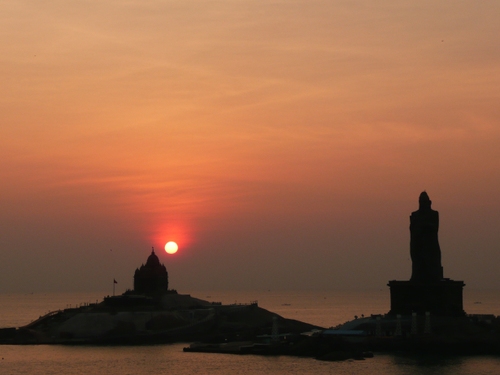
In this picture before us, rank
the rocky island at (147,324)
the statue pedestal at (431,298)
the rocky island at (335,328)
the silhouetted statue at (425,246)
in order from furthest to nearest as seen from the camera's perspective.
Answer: the rocky island at (147,324) < the silhouetted statue at (425,246) < the statue pedestal at (431,298) < the rocky island at (335,328)

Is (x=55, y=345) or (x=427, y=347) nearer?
(x=427, y=347)

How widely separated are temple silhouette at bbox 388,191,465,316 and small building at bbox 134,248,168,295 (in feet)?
170

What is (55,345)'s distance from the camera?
13288 centimetres

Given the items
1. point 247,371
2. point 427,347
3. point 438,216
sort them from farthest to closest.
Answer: point 438,216, point 427,347, point 247,371

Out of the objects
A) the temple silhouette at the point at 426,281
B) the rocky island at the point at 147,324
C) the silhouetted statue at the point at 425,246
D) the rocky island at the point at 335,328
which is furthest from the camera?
the rocky island at the point at 147,324

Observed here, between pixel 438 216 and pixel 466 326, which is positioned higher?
pixel 438 216

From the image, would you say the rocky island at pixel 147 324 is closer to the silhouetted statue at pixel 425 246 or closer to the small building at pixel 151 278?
the small building at pixel 151 278

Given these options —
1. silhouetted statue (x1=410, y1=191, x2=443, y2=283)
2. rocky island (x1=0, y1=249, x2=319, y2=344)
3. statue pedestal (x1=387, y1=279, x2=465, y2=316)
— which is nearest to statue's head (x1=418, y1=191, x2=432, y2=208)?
silhouetted statue (x1=410, y1=191, x2=443, y2=283)

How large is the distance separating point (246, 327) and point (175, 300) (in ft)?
50.4

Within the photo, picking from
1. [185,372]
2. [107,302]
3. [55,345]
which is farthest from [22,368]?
[107,302]

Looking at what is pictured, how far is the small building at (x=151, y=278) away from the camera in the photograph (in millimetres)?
156750

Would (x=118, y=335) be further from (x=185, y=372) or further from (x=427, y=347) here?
(x=427, y=347)

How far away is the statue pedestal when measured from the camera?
374 feet

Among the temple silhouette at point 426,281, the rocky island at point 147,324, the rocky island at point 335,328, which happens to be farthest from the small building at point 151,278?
the temple silhouette at point 426,281
